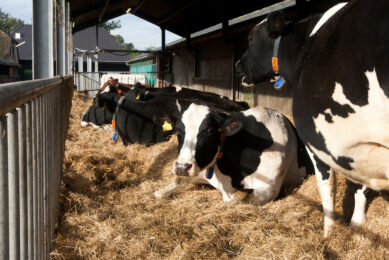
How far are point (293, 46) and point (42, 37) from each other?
2.31 m

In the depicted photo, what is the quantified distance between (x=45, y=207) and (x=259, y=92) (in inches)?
316

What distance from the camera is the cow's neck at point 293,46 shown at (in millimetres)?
3055

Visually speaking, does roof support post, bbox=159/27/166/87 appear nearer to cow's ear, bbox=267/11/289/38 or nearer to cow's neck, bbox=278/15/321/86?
cow's ear, bbox=267/11/289/38

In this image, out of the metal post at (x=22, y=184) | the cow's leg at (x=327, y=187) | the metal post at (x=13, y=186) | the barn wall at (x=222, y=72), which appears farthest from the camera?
the barn wall at (x=222, y=72)

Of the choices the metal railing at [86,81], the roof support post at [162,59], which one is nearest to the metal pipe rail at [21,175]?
the roof support post at [162,59]

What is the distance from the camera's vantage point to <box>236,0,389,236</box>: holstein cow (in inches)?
77.4

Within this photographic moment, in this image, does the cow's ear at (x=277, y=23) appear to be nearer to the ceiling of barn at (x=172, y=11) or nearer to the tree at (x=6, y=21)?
the tree at (x=6, y=21)

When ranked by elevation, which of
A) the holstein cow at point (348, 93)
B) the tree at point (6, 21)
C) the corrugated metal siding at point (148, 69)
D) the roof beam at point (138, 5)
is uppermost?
the roof beam at point (138, 5)

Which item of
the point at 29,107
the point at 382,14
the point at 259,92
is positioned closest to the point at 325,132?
the point at 382,14

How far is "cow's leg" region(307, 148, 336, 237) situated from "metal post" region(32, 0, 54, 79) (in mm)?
2553

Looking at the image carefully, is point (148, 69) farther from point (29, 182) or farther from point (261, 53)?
point (29, 182)

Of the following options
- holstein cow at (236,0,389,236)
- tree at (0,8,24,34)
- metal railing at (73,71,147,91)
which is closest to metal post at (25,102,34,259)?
tree at (0,8,24,34)

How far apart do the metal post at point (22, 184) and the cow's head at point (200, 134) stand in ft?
6.80

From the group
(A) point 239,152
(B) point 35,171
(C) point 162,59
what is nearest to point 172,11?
(C) point 162,59
